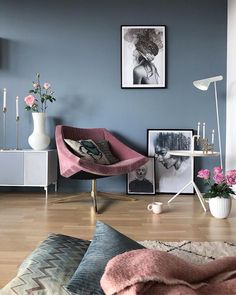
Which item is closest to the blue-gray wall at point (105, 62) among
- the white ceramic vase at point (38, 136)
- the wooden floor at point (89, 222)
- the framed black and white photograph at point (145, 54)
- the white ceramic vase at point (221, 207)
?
the framed black and white photograph at point (145, 54)

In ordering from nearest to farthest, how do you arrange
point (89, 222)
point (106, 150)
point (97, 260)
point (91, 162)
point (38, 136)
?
point (97, 260) → point (89, 222) → point (91, 162) → point (106, 150) → point (38, 136)

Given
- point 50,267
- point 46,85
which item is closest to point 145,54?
point 46,85

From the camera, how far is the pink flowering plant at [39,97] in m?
4.03

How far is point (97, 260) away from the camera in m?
1.06

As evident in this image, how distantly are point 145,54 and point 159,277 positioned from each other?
3.69m

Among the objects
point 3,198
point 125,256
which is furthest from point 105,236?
point 3,198

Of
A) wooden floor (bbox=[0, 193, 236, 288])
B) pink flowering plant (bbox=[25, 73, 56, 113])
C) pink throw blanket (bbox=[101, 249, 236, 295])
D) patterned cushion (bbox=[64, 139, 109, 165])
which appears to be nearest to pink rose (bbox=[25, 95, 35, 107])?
pink flowering plant (bbox=[25, 73, 56, 113])

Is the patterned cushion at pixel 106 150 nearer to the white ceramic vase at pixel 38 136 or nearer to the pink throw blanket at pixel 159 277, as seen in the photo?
the white ceramic vase at pixel 38 136

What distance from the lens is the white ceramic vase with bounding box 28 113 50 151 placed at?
399cm

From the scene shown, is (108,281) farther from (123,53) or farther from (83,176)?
(123,53)

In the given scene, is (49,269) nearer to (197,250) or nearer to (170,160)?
(197,250)

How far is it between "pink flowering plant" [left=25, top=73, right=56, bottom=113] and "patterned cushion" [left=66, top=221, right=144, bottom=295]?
9.50ft

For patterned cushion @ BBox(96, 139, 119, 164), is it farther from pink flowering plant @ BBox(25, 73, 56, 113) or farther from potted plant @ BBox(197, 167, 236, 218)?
potted plant @ BBox(197, 167, 236, 218)

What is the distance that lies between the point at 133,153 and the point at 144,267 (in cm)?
300
